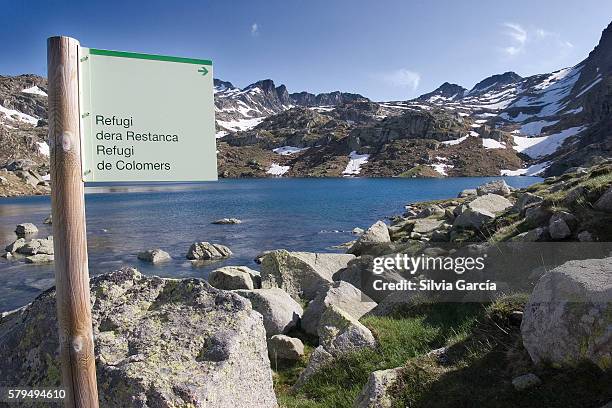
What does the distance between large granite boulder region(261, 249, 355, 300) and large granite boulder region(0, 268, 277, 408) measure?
12.1 meters

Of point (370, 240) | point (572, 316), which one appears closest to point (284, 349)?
point (572, 316)

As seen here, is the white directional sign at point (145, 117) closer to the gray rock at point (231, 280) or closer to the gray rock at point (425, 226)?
the gray rock at point (231, 280)

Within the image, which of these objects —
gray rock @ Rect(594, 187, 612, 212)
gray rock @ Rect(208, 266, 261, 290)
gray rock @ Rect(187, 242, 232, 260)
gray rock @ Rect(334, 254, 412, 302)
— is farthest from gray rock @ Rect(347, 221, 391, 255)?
gray rock @ Rect(594, 187, 612, 212)

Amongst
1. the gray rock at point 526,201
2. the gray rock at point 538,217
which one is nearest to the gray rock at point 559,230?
the gray rock at point 538,217

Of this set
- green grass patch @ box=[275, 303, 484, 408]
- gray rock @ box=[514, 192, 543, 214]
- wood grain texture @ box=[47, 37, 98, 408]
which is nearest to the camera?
wood grain texture @ box=[47, 37, 98, 408]

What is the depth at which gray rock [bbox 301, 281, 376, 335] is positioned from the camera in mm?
13648

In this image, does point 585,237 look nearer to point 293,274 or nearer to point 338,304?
point 338,304

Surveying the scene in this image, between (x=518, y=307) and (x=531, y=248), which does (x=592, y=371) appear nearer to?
(x=518, y=307)

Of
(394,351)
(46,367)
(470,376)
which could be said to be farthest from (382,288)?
(46,367)

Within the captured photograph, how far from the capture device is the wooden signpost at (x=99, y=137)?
4.46 metres

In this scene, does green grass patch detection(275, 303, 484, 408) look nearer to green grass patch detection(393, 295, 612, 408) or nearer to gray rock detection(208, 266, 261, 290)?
green grass patch detection(393, 295, 612, 408)

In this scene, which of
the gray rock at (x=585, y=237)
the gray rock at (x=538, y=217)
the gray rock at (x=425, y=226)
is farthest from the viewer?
the gray rock at (x=425, y=226)

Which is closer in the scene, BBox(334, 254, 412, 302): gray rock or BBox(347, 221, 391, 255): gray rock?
BBox(334, 254, 412, 302): gray rock

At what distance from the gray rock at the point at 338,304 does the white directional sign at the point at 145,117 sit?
374 inches
